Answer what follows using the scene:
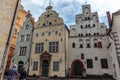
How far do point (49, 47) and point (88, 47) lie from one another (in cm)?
714

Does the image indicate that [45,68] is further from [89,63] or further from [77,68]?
[89,63]

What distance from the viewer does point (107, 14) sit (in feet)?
66.7

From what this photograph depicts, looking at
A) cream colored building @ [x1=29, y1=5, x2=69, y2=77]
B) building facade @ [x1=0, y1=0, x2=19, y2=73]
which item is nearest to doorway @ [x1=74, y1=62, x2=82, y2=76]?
cream colored building @ [x1=29, y1=5, x2=69, y2=77]

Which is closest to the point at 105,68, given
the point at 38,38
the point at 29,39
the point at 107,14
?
the point at 107,14

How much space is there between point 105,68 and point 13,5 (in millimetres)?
17434

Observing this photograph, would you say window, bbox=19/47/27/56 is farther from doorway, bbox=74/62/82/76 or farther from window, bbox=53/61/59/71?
doorway, bbox=74/62/82/76

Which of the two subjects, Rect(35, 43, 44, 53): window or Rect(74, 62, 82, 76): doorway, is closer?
Rect(74, 62, 82, 76): doorway

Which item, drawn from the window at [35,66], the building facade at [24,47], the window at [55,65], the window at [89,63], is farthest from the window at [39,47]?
the window at [89,63]

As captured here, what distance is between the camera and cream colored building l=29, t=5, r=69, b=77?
1995cm

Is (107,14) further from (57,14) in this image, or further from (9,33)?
(9,33)

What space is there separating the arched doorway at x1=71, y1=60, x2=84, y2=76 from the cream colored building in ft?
5.65

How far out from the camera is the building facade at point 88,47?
19.1m

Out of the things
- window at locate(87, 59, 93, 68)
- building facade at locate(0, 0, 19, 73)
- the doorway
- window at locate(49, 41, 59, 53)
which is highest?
window at locate(49, 41, 59, 53)

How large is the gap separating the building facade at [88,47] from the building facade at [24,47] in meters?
8.22
